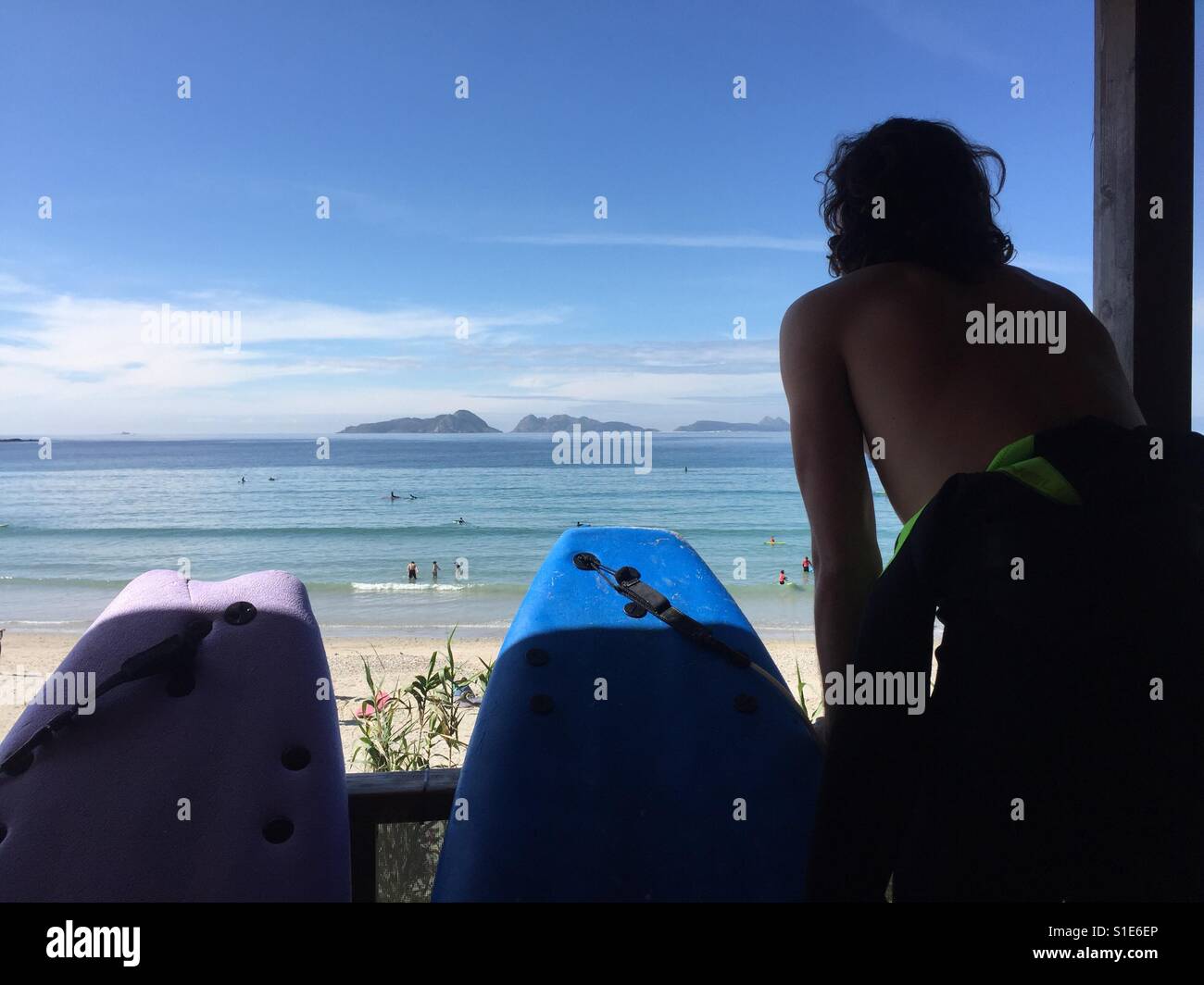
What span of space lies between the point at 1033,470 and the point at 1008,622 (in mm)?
210

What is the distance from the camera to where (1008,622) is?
93cm

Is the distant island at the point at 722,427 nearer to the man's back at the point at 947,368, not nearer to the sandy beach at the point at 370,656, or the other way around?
the sandy beach at the point at 370,656

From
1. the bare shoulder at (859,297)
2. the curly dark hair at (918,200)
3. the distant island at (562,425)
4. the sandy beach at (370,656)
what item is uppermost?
the distant island at (562,425)

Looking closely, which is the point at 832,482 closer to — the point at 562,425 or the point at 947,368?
the point at 947,368

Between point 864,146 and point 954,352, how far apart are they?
0.56 meters

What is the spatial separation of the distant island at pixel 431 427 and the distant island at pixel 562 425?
14.5 feet

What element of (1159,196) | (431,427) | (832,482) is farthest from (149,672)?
(431,427)

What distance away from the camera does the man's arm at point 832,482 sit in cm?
128

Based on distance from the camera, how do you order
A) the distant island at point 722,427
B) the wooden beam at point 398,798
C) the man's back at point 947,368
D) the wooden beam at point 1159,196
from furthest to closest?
1. the distant island at point 722,427
2. the wooden beam at point 1159,196
3. the wooden beam at point 398,798
4. the man's back at point 947,368

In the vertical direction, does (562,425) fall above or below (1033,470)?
above

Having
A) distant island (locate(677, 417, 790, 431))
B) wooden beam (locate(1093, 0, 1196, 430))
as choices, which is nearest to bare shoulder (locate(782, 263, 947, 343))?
wooden beam (locate(1093, 0, 1196, 430))

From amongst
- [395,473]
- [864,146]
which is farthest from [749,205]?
[864,146]

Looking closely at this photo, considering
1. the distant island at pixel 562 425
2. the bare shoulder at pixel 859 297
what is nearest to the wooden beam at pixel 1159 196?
the bare shoulder at pixel 859 297

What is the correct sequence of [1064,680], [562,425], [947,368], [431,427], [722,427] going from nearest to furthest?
[1064,680], [947,368], [562,425], [431,427], [722,427]
